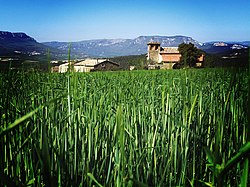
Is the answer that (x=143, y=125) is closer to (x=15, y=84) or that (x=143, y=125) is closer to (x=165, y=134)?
(x=165, y=134)

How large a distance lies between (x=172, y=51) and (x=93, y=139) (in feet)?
102

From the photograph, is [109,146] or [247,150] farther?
[109,146]

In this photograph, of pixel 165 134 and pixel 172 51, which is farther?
pixel 172 51

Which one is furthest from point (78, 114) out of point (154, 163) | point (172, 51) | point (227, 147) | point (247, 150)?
point (172, 51)

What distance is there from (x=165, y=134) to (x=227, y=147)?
0.41 ft

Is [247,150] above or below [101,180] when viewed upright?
above

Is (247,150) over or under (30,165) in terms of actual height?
over

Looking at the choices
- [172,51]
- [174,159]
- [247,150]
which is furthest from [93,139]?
[172,51]

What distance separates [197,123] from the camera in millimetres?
599

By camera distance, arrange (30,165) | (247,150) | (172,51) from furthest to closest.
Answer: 1. (172,51)
2. (30,165)
3. (247,150)

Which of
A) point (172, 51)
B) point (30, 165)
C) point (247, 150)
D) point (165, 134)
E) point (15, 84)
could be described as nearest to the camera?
point (247, 150)

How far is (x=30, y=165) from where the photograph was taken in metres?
0.42

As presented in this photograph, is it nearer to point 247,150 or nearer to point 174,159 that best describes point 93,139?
point 174,159

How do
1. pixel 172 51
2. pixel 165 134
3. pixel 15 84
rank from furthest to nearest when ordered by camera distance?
pixel 172 51
pixel 15 84
pixel 165 134
